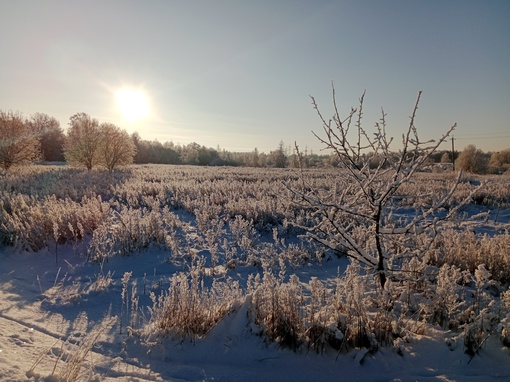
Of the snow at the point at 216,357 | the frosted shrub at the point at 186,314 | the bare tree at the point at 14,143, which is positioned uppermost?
the bare tree at the point at 14,143

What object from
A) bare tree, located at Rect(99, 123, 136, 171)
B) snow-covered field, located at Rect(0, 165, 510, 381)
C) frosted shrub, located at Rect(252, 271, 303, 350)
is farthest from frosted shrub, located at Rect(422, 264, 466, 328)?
bare tree, located at Rect(99, 123, 136, 171)

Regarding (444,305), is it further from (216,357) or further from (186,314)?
(186,314)

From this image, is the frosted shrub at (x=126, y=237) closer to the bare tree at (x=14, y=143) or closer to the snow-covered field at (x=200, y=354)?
the snow-covered field at (x=200, y=354)

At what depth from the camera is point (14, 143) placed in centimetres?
2481

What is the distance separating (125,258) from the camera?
6465mm

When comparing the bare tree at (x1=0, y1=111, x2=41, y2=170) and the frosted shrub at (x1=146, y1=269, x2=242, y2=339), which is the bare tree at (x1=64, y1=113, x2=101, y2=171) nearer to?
the bare tree at (x1=0, y1=111, x2=41, y2=170)

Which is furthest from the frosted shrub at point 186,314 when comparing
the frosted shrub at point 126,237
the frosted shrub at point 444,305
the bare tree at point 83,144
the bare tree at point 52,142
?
the bare tree at point 52,142

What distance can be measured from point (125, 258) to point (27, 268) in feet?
5.59

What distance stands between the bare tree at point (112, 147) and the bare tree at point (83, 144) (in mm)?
735

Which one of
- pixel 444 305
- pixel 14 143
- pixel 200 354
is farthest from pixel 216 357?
pixel 14 143

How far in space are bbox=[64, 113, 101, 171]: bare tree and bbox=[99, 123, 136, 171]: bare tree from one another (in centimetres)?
74

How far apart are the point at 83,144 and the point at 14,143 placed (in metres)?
6.02

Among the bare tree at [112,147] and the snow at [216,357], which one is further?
the bare tree at [112,147]

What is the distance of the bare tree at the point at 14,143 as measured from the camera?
2441 cm
